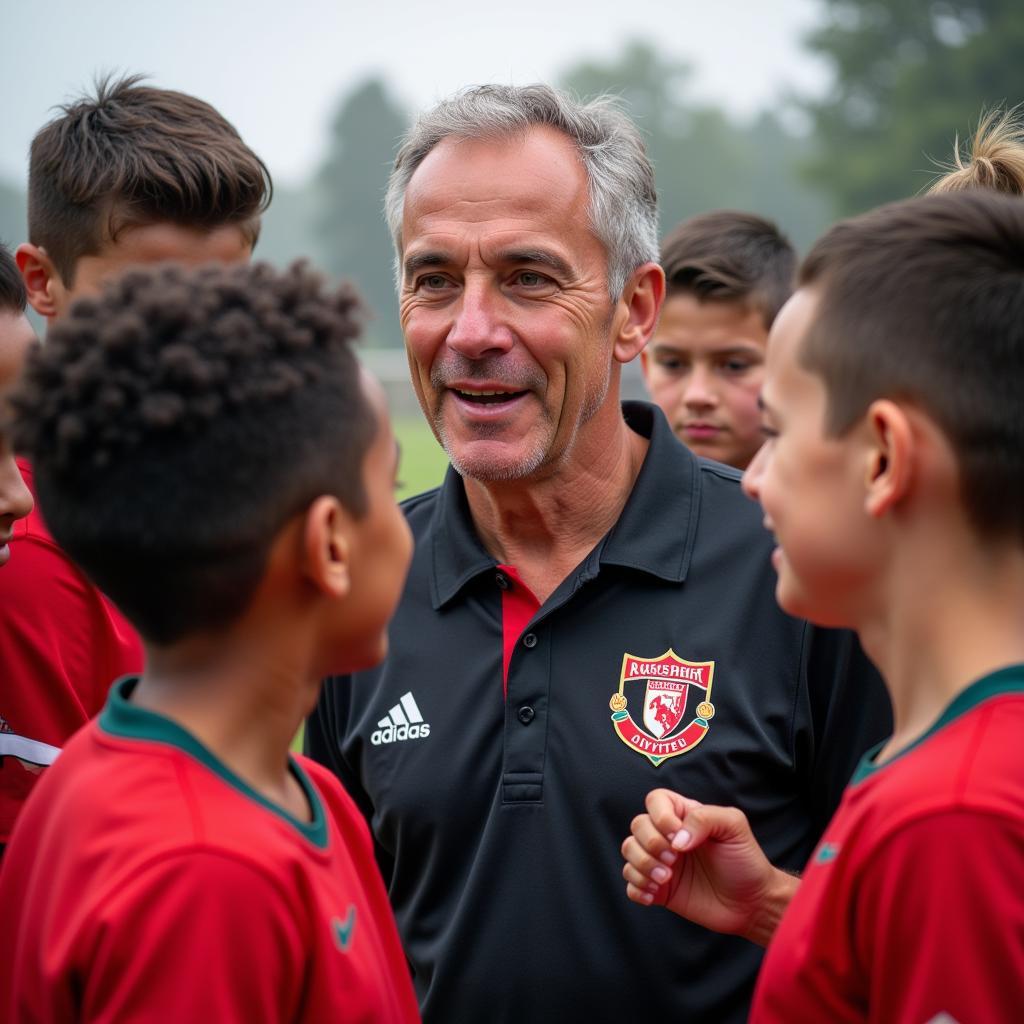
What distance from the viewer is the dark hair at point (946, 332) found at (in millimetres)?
1978

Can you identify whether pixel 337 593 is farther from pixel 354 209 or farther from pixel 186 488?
pixel 354 209

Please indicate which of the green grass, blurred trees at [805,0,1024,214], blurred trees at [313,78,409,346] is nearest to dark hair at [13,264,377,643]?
the green grass

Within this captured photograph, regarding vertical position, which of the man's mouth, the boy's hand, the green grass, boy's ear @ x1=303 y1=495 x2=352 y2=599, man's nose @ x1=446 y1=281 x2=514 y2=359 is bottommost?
the green grass

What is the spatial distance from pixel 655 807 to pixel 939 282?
1095mm

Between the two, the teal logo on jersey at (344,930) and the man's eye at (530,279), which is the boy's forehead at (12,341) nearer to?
the man's eye at (530,279)

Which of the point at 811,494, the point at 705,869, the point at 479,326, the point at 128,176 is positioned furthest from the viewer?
the point at 128,176

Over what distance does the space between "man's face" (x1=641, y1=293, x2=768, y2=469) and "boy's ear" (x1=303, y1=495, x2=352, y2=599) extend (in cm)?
409

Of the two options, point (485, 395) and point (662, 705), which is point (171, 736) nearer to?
point (662, 705)

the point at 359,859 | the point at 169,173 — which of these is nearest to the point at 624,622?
the point at 359,859

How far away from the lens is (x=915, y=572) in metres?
2.05

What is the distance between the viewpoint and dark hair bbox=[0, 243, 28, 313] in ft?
10.1

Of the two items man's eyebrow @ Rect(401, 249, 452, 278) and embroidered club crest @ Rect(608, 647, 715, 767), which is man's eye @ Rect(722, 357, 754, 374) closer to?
man's eyebrow @ Rect(401, 249, 452, 278)

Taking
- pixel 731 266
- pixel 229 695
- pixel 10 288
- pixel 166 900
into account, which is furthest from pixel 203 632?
pixel 731 266

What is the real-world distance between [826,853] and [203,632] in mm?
1029
